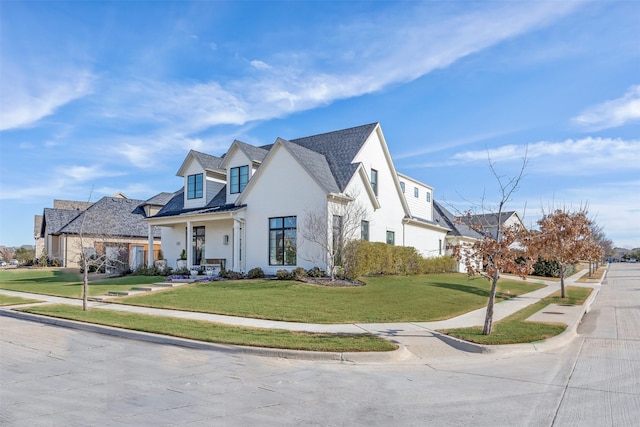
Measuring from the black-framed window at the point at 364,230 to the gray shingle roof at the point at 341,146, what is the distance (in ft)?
8.99

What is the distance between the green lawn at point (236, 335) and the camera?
9.11 m

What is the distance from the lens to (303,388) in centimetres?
671

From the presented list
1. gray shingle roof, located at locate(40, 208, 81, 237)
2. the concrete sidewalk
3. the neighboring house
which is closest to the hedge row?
the concrete sidewalk

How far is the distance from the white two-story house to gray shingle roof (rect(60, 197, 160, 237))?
39.5ft

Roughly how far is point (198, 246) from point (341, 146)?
10333 millimetres

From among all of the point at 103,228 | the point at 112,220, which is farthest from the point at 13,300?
the point at 112,220

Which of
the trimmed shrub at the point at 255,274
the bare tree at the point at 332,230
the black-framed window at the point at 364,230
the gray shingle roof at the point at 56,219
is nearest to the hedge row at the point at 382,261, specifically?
the bare tree at the point at 332,230

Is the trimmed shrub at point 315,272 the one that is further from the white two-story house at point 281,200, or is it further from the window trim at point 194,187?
the window trim at point 194,187

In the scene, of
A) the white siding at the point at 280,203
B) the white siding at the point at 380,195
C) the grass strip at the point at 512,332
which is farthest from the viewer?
the white siding at the point at 380,195

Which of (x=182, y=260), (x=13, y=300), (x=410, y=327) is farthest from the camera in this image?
(x=182, y=260)

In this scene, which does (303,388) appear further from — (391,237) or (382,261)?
(391,237)

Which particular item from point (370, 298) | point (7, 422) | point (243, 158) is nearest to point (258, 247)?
point (243, 158)

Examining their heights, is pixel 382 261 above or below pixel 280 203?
below

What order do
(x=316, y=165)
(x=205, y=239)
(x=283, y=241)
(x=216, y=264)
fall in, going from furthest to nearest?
(x=205, y=239) < (x=216, y=264) < (x=316, y=165) < (x=283, y=241)
